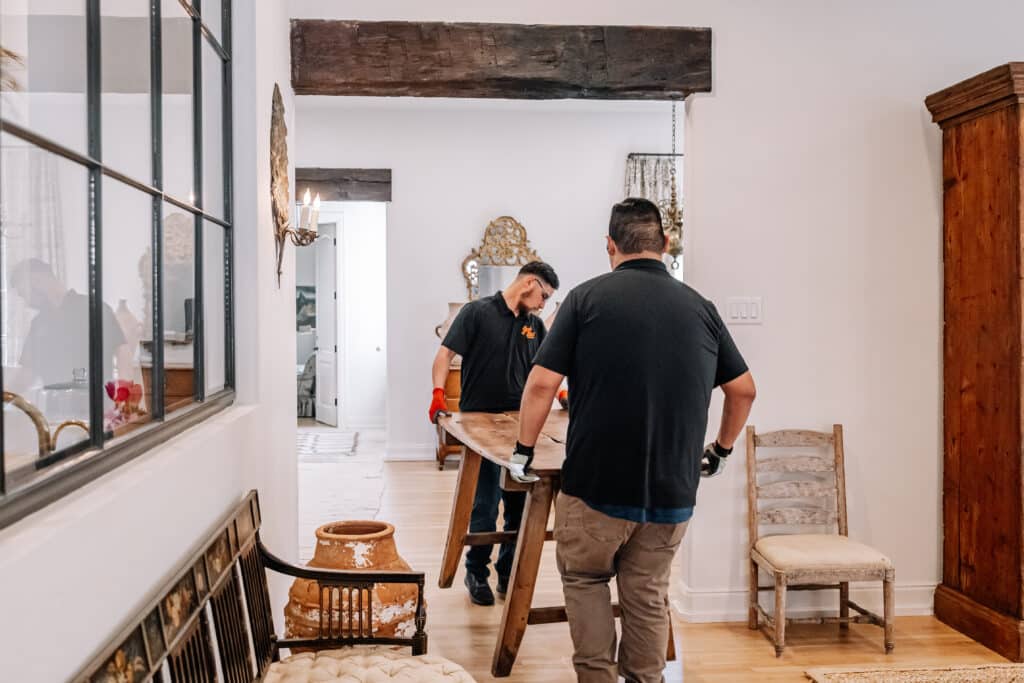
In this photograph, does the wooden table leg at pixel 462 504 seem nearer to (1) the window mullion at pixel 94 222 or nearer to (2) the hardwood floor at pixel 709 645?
(2) the hardwood floor at pixel 709 645

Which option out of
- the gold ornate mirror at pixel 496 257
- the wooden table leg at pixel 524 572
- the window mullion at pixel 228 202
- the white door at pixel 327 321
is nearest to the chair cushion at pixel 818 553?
the wooden table leg at pixel 524 572

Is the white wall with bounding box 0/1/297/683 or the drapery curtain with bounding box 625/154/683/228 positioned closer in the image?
the white wall with bounding box 0/1/297/683

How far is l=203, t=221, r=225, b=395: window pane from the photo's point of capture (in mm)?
2662

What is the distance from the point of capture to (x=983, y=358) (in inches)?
148

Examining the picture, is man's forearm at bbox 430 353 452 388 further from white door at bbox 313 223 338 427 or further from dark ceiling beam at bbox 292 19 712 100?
white door at bbox 313 223 338 427

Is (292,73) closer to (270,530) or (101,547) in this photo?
(270,530)

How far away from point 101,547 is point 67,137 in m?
0.68

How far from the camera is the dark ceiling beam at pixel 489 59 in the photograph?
3.81 m

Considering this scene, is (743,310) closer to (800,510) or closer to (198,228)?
(800,510)

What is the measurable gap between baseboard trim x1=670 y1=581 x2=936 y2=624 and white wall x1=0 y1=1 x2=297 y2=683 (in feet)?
5.66

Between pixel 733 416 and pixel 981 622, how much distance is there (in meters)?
1.73

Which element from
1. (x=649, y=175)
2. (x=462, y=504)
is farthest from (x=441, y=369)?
(x=649, y=175)

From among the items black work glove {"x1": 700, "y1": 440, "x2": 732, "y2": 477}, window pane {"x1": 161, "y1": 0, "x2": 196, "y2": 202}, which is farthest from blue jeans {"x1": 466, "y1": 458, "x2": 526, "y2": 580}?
window pane {"x1": 161, "y1": 0, "x2": 196, "y2": 202}

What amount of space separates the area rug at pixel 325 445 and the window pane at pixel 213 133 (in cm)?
552
